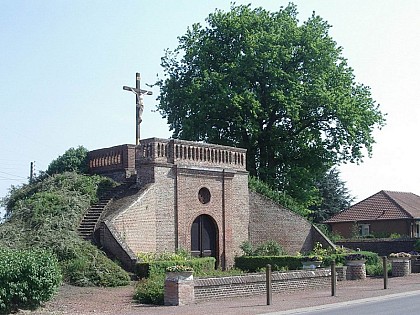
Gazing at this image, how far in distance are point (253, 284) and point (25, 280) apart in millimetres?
8110

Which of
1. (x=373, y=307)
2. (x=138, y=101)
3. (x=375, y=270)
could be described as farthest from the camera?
(x=138, y=101)

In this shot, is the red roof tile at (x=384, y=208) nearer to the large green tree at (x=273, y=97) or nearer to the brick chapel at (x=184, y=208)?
the large green tree at (x=273, y=97)

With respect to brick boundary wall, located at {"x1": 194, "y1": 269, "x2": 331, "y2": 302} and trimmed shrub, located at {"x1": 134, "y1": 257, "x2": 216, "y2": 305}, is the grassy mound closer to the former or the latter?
trimmed shrub, located at {"x1": 134, "y1": 257, "x2": 216, "y2": 305}

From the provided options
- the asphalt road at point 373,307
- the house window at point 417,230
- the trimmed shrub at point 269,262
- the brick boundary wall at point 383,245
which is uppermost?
the house window at point 417,230

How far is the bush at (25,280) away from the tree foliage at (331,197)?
5006cm

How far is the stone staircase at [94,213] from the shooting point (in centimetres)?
2716

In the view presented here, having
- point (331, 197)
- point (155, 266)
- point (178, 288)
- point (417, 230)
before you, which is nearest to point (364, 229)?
point (417, 230)

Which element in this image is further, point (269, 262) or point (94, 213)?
point (269, 262)

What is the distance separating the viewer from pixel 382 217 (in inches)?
2104

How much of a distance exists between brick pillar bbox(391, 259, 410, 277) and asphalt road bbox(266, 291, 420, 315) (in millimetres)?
9363

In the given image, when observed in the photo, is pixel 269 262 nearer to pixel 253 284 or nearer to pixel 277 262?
pixel 277 262

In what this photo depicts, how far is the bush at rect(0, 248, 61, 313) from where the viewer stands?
17.2 meters

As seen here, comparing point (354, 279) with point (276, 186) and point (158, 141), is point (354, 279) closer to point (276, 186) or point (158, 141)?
point (158, 141)

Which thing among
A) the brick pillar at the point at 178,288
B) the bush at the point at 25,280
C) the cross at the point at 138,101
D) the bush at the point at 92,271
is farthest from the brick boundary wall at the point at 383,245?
the bush at the point at 25,280
